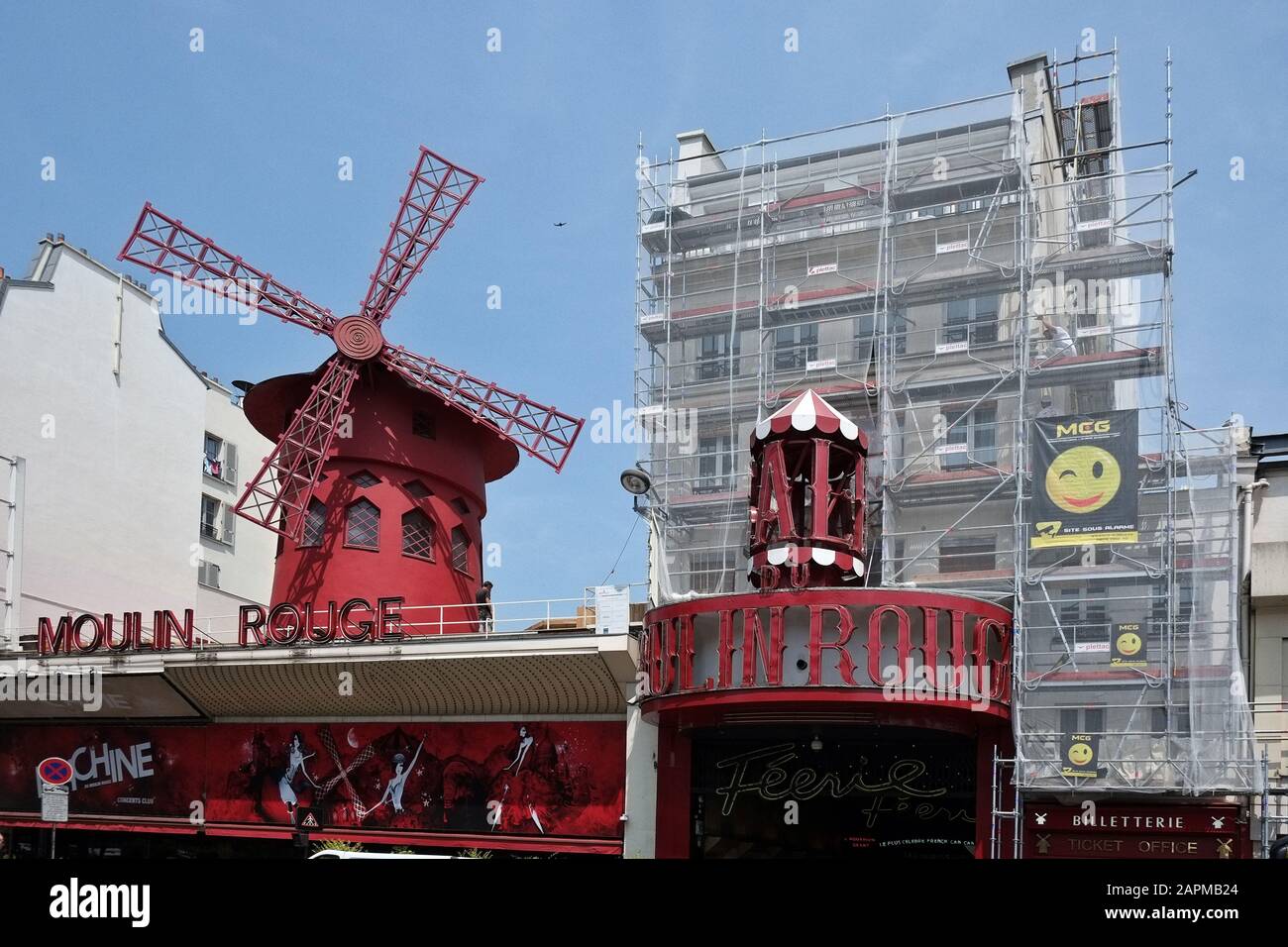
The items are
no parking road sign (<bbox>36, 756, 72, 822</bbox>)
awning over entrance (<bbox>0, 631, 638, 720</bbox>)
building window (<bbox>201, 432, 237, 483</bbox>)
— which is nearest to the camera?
no parking road sign (<bbox>36, 756, 72, 822</bbox>)

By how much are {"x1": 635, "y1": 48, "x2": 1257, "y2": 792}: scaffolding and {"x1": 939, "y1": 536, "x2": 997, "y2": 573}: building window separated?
0.04m

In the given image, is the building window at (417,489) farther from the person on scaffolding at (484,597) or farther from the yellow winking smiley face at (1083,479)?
the yellow winking smiley face at (1083,479)

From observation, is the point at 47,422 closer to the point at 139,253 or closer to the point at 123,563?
the point at 123,563

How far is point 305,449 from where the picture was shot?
27.1 metres

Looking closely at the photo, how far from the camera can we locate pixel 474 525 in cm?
2984

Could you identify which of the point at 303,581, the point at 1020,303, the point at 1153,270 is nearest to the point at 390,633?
the point at 303,581

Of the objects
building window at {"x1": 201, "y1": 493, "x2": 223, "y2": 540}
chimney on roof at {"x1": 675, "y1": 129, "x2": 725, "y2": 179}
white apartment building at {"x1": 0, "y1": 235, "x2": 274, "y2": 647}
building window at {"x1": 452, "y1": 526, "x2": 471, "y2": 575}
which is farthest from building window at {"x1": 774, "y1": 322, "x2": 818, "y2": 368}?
building window at {"x1": 201, "y1": 493, "x2": 223, "y2": 540}

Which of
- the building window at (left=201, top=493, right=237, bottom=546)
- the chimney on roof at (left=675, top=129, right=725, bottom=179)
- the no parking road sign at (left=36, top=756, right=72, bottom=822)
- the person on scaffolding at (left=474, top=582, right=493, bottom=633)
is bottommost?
the no parking road sign at (left=36, top=756, right=72, bottom=822)

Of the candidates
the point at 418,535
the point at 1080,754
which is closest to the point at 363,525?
the point at 418,535

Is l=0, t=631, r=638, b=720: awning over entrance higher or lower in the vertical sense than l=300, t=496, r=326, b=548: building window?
lower

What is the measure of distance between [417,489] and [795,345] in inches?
308

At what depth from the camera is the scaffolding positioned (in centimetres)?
2111

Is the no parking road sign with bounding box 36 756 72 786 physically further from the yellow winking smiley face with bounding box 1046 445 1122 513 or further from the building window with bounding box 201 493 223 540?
the building window with bounding box 201 493 223 540
